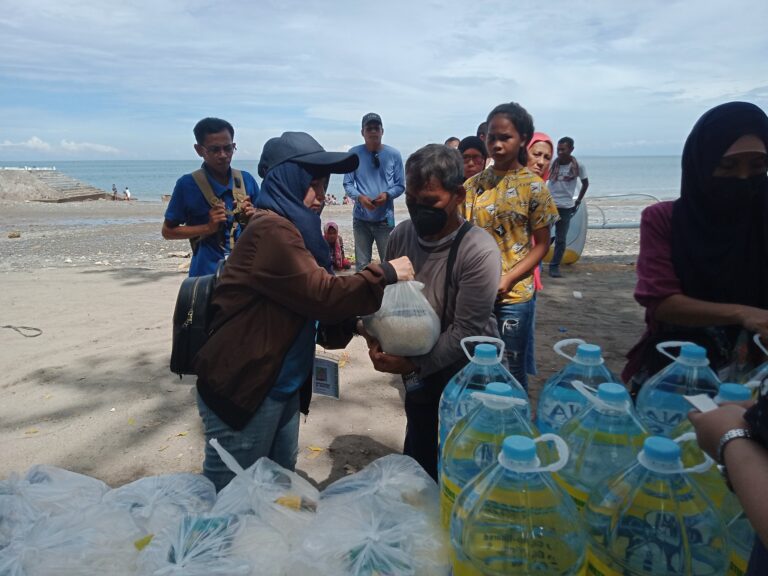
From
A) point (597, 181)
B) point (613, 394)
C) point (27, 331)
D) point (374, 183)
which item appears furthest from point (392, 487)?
point (597, 181)

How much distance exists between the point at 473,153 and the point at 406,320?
3.13 m

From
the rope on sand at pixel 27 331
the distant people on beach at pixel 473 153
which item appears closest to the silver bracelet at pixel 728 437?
the distant people on beach at pixel 473 153

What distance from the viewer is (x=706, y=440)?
3.26ft

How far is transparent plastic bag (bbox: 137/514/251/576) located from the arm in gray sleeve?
999 millimetres

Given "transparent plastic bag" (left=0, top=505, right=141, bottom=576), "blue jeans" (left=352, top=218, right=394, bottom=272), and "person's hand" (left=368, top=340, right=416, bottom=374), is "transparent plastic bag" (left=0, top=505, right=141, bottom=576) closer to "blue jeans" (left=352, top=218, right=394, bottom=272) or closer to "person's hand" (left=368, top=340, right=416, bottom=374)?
"person's hand" (left=368, top=340, right=416, bottom=374)

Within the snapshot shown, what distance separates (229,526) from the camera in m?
1.39

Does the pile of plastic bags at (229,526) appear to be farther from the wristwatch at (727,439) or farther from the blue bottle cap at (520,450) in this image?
the wristwatch at (727,439)

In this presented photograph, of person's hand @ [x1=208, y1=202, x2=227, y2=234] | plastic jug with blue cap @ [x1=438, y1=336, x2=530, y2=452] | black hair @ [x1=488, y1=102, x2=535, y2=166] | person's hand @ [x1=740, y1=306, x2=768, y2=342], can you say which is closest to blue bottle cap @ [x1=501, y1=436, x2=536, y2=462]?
plastic jug with blue cap @ [x1=438, y1=336, x2=530, y2=452]

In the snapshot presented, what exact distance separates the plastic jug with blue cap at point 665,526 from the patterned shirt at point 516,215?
230cm

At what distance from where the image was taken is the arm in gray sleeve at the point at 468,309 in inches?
83.6

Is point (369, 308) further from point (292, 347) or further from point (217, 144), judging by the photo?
point (217, 144)

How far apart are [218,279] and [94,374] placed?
364 centimetres

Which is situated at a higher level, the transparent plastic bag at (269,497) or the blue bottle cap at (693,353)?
the blue bottle cap at (693,353)

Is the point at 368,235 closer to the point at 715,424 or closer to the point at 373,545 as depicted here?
the point at 373,545
